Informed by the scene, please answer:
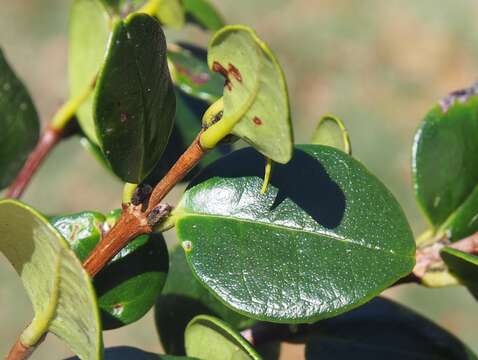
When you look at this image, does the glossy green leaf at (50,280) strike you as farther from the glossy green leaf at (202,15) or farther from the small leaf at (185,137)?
the glossy green leaf at (202,15)

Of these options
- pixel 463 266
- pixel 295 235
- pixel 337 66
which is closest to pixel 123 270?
pixel 295 235

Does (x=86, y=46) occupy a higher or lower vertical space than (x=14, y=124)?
higher

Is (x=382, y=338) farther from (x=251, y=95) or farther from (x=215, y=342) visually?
(x=251, y=95)

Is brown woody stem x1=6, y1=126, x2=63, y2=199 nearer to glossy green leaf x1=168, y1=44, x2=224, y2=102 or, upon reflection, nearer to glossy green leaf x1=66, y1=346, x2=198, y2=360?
glossy green leaf x1=168, y1=44, x2=224, y2=102

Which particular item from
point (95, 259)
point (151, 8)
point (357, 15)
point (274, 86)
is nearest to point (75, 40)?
point (151, 8)

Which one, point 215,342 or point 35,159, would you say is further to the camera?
point 35,159

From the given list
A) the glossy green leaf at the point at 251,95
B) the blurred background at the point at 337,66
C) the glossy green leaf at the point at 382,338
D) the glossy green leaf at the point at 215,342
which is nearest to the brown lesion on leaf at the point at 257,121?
the glossy green leaf at the point at 251,95
